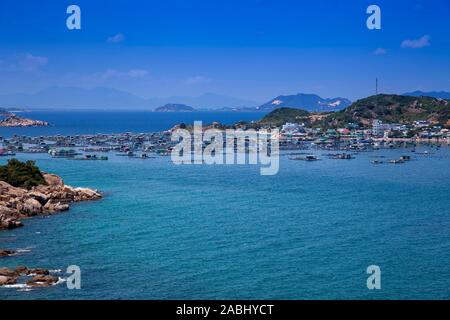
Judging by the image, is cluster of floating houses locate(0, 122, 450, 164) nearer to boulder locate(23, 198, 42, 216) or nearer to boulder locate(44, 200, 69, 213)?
boulder locate(44, 200, 69, 213)

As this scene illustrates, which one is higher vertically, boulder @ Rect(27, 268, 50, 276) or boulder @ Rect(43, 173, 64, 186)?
boulder @ Rect(43, 173, 64, 186)

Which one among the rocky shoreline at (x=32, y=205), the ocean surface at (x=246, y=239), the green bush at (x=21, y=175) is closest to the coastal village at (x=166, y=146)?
the rocky shoreline at (x=32, y=205)

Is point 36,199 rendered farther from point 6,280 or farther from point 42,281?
point 42,281

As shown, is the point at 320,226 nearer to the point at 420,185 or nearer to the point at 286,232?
the point at 286,232

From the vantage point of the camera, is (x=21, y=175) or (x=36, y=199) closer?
(x=36, y=199)

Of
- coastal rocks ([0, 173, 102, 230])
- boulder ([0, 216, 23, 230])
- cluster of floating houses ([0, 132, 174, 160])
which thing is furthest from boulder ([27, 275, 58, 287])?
cluster of floating houses ([0, 132, 174, 160])

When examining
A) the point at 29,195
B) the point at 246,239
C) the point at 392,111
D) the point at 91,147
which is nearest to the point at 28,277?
the point at 246,239
